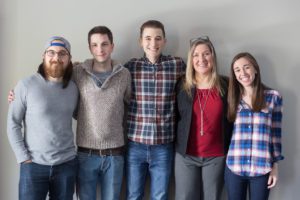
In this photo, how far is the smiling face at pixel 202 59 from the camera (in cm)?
194

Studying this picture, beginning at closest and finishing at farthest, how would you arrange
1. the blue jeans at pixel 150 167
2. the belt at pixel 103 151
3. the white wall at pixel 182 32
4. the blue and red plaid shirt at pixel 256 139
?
the blue and red plaid shirt at pixel 256 139 < the belt at pixel 103 151 < the blue jeans at pixel 150 167 < the white wall at pixel 182 32

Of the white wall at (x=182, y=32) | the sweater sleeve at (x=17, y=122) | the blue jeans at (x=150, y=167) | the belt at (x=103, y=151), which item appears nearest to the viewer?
the sweater sleeve at (x=17, y=122)

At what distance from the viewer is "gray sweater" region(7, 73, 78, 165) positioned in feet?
5.51

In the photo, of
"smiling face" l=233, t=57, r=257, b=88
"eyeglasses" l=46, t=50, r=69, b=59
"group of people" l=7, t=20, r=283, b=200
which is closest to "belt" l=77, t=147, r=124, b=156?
"group of people" l=7, t=20, r=283, b=200

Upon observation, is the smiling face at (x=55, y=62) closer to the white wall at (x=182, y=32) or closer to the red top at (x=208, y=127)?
the white wall at (x=182, y=32)

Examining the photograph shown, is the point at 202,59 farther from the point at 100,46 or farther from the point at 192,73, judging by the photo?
the point at 100,46

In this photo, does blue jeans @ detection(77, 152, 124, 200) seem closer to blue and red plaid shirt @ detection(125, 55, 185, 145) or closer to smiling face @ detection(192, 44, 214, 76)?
blue and red plaid shirt @ detection(125, 55, 185, 145)

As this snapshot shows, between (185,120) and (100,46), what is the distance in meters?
0.75

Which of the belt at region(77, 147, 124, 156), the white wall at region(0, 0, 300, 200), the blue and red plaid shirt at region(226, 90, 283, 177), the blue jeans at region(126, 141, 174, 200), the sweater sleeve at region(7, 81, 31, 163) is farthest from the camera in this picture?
the white wall at region(0, 0, 300, 200)

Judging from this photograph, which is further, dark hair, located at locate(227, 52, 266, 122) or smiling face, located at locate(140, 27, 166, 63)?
smiling face, located at locate(140, 27, 166, 63)

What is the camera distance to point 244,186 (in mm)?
1867

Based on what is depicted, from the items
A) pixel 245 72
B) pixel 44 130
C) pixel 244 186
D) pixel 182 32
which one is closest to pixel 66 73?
pixel 44 130

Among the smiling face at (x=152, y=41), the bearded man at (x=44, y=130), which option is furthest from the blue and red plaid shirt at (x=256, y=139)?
the bearded man at (x=44, y=130)

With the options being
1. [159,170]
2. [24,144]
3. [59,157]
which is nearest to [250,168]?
[159,170]
